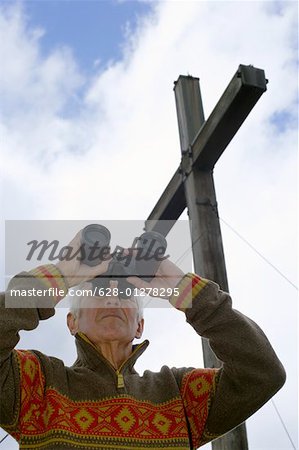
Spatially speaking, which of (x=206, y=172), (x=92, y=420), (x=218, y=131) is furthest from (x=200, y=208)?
(x=92, y=420)

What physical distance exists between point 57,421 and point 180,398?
47cm

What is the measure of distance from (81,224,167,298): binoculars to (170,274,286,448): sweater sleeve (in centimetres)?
17

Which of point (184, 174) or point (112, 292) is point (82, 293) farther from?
point (184, 174)

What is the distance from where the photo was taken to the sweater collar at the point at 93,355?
2.30m

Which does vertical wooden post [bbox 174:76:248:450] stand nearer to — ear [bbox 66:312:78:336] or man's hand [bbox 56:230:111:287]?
ear [bbox 66:312:78:336]

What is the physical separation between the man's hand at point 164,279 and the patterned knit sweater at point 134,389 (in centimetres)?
5

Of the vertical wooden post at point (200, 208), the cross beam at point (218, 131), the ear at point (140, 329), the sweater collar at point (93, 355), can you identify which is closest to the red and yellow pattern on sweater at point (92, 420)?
the sweater collar at point (93, 355)

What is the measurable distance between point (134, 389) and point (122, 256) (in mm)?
511

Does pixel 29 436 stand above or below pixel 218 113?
below

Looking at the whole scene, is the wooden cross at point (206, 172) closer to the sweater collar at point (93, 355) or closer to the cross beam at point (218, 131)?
the cross beam at point (218, 131)

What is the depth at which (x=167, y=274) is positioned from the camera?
237cm

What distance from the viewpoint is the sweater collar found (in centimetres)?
230

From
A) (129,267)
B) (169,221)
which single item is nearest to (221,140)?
(169,221)

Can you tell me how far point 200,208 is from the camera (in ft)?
11.2
